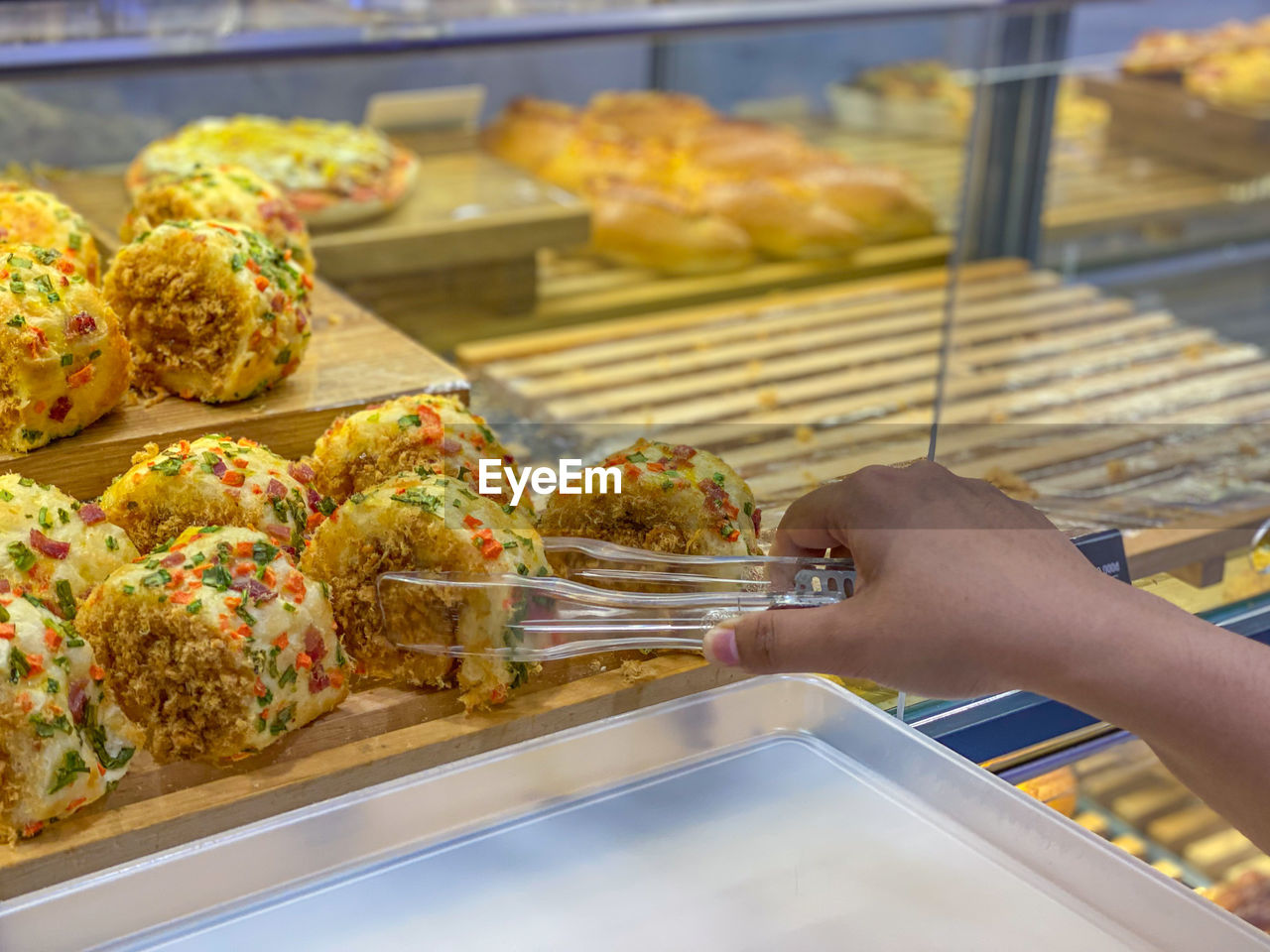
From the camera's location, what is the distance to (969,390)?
258 cm

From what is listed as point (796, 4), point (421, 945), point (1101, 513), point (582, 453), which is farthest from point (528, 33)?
point (421, 945)

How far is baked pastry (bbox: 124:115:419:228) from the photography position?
2617 millimetres

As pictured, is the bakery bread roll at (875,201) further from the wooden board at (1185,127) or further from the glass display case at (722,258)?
the wooden board at (1185,127)

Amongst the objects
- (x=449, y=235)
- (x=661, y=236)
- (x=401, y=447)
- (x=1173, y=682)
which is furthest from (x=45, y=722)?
(x=661, y=236)

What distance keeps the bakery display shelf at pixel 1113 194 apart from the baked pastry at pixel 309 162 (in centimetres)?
144

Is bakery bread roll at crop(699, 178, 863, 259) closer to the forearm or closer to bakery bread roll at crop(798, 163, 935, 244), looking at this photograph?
bakery bread roll at crop(798, 163, 935, 244)

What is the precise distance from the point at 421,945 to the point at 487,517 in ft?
1.09

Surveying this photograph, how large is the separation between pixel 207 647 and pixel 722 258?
7.38ft

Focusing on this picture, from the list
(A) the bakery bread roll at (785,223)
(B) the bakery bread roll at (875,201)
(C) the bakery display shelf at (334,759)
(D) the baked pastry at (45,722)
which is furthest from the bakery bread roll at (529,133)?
(D) the baked pastry at (45,722)

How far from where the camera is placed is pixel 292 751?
104 centimetres

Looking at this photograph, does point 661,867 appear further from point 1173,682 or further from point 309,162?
point 309,162

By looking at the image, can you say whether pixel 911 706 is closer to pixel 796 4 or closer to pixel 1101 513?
pixel 1101 513

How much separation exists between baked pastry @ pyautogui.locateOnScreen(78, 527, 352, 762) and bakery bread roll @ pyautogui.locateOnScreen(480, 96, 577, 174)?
94.9 inches

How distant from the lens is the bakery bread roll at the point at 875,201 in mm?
3277
